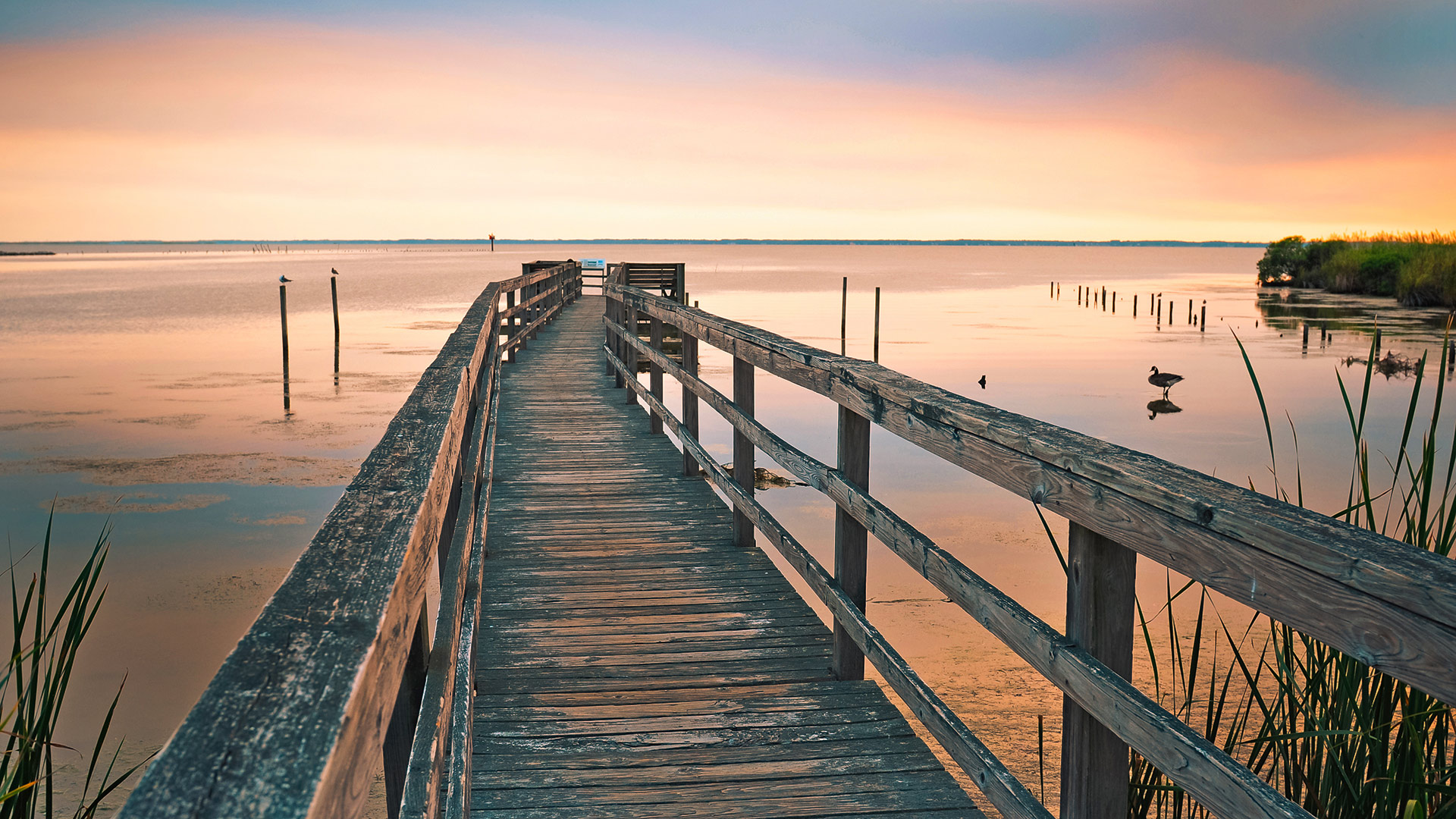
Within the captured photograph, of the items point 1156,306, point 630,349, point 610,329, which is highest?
point 1156,306

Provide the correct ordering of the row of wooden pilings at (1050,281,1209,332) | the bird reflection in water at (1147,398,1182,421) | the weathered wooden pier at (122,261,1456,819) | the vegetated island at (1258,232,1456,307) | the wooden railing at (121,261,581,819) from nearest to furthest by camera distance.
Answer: the wooden railing at (121,261,581,819)
the weathered wooden pier at (122,261,1456,819)
the bird reflection in water at (1147,398,1182,421)
the vegetated island at (1258,232,1456,307)
the row of wooden pilings at (1050,281,1209,332)

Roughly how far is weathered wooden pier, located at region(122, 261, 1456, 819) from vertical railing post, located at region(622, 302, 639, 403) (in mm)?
2307

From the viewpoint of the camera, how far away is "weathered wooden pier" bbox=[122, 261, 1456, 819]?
92 centimetres

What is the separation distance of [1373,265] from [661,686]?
47.9 meters

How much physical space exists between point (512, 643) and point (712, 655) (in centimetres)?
77

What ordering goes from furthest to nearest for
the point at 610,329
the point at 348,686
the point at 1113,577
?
the point at 610,329 → the point at 1113,577 → the point at 348,686

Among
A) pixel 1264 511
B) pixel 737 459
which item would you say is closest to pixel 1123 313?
pixel 737 459

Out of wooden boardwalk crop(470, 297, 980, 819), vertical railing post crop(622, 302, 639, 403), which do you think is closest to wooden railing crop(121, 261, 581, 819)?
wooden boardwalk crop(470, 297, 980, 819)

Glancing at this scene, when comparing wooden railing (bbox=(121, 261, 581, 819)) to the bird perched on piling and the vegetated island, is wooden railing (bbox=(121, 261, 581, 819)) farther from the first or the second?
the vegetated island

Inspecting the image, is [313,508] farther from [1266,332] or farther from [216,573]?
[1266,332]

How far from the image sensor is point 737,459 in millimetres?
4660

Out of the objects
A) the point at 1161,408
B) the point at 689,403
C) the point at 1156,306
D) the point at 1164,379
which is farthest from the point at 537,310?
the point at 1156,306

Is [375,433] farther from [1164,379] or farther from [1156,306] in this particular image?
[1156,306]

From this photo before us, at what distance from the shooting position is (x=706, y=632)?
12.4ft
